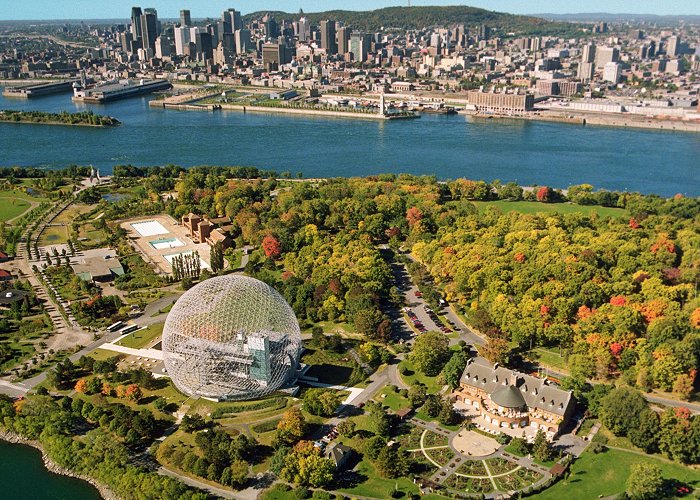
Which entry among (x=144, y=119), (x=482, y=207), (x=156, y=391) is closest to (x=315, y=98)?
(x=144, y=119)

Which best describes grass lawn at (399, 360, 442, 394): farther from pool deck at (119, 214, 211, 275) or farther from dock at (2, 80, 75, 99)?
dock at (2, 80, 75, 99)

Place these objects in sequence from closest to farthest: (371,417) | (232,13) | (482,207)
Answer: (371,417) → (482,207) → (232,13)

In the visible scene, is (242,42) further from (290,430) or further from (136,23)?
(290,430)

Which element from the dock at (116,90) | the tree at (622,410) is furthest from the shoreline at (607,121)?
the tree at (622,410)

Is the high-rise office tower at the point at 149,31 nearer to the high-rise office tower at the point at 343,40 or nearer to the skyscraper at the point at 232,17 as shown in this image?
the skyscraper at the point at 232,17

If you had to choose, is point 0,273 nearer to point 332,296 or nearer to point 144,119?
point 332,296

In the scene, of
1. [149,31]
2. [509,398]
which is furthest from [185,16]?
[509,398]
